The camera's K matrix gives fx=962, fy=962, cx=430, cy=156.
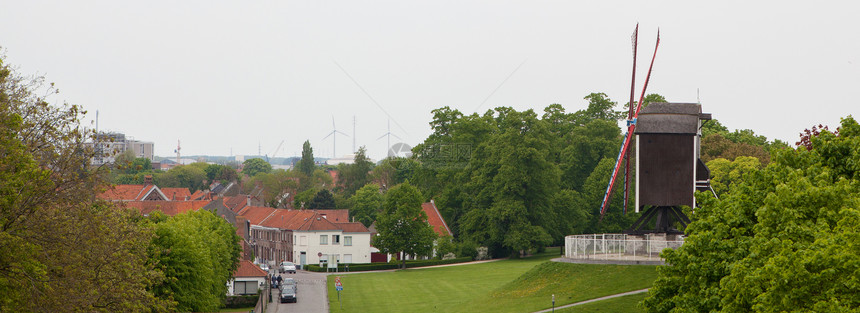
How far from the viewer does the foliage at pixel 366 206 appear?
139750 millimetres

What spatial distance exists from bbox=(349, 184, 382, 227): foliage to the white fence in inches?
3562

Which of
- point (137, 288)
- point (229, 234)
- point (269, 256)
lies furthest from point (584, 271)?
point (269, 256)

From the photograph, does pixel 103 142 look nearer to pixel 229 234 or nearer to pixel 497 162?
pixel 229 234

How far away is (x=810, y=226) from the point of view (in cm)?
2388

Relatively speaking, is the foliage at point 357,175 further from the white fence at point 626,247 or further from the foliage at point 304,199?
the white fence at point 626,247

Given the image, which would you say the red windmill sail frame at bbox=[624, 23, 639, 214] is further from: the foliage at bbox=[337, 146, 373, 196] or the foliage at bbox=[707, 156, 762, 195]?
the foliage at bbox=[337, 146, 373, 196]

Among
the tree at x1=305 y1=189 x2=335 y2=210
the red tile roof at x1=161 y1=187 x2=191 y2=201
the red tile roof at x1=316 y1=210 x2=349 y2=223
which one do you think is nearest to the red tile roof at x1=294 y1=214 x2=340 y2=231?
the red tile roof at x1=316 y1=210 x2=349 y2=223

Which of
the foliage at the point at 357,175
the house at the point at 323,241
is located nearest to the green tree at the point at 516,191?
the house at the point at 323,241

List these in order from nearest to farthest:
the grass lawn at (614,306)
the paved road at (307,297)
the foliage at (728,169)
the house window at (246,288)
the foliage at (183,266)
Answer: the grass lawn at (614,306)
the foliage at (183,266)
the paved road at (307,297)
the house window at (246,288)
the foliage at (728,169)

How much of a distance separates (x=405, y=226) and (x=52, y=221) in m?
69.5

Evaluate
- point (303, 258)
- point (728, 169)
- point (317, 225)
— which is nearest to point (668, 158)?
point (728, 169)

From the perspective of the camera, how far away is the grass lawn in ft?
135

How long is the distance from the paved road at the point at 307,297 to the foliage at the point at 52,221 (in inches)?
1337

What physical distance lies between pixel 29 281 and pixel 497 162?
236 feet
